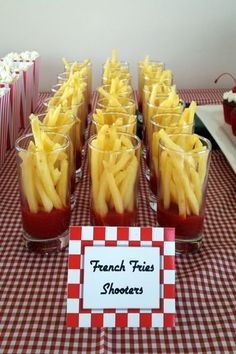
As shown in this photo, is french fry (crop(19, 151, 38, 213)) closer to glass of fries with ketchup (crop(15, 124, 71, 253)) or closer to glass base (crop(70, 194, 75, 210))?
glass of fries with ketchup (crop(15, 124, 71, 253))

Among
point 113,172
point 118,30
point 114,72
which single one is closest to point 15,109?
point 114,72

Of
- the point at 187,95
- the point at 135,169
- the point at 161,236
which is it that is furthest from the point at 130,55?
the point at 161,236

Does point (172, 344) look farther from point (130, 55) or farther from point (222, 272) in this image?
point (130, 55)

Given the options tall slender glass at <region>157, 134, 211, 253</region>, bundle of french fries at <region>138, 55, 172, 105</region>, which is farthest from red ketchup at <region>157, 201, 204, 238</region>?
bundle of french fries at <region>138, 55, 172, 105</region>

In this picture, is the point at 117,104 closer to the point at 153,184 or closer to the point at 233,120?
the point at 153,184

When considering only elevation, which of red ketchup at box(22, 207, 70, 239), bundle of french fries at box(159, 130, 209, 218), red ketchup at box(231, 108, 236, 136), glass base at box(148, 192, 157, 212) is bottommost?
glass base at box(148, 192, 157, 212)

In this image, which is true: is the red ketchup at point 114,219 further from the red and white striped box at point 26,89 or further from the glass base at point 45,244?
the red and white striped box at point 26,89

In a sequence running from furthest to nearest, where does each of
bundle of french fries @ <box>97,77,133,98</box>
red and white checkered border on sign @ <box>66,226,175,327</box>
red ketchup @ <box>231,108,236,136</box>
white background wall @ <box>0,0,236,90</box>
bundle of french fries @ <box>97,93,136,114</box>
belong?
1. white background wall @ <box>0,0,236,90</box>
2. red ketchup @ <box>231,108,236,136</box>
3. bundle of french fries @ <box>97,77,133,98</box>
4. bundle of french fries @ <box>97,93,136,114</box>
5. red and white checkered border on sign @ <box>66,226,175,327</box>
